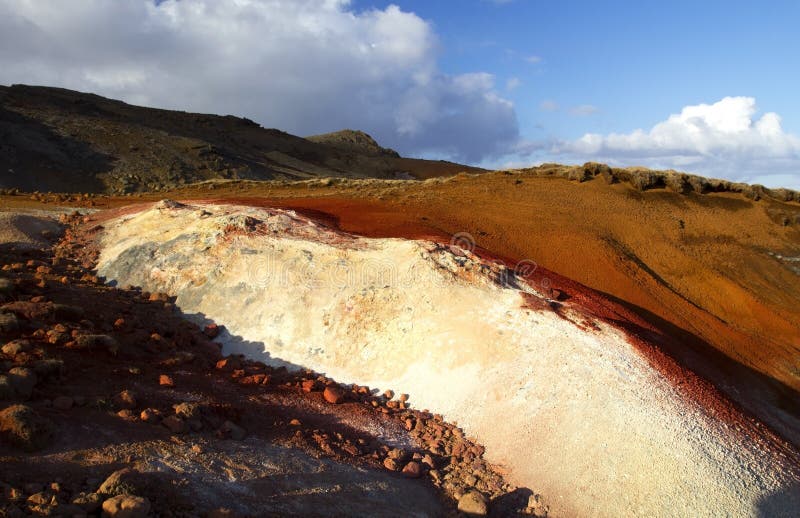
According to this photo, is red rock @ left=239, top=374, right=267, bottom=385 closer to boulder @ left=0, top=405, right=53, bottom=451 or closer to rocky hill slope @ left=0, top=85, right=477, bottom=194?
boulder @ left=0, top=405, right=53, bottom=451

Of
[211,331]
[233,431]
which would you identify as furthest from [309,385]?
[211,331]

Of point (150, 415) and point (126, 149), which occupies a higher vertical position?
point (126, 149)

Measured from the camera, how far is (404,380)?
787 cm

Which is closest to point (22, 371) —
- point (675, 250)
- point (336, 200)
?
point (336, 200)

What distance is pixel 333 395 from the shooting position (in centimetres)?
738

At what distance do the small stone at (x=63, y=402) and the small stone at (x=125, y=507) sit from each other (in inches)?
68.7

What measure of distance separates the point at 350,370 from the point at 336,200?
28.9ft

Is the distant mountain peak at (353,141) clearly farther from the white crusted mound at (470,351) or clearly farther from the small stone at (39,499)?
the small stone at (39,499)

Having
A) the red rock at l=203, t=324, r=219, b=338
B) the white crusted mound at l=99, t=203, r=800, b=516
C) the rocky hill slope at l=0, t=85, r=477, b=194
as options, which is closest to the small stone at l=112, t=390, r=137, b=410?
the white crusted mound at l=99, t=203, r=800, b=516

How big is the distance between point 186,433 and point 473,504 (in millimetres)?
2864

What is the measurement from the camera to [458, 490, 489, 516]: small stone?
18.4 ft

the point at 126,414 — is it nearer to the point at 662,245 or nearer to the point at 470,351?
the point at 470,351

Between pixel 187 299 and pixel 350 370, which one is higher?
pixel 187 299

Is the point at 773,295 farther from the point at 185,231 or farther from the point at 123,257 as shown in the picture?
the point at 123,257
